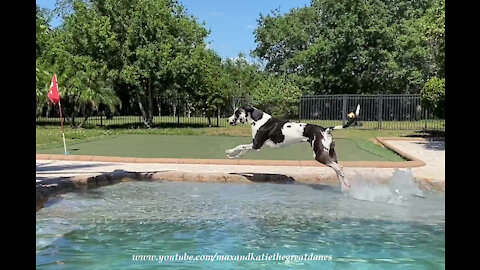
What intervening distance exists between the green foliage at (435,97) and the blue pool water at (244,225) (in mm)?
11194

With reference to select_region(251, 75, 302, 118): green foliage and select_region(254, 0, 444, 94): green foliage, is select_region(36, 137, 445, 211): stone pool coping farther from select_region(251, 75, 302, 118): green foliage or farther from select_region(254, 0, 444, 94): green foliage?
select_region(254, 0, 444, 94): green foliage

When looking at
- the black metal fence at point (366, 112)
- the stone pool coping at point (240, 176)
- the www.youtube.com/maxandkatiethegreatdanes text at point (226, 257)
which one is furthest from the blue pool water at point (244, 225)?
the black metal fence at point (366, 112)

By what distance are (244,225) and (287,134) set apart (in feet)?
7.02

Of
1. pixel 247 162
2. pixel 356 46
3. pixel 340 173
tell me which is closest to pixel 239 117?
pixel 340 173

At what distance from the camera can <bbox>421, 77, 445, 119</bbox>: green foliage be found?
17.8 meters

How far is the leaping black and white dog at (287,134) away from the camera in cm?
716

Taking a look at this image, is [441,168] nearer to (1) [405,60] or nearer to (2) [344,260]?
(2) [344,260]

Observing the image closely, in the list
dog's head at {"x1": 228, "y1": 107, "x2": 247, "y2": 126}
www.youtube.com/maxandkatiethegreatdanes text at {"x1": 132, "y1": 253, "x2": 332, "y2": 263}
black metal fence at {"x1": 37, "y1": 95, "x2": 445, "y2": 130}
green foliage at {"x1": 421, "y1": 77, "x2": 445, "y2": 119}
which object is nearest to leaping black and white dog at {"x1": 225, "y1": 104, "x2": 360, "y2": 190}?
dog's head at {"x1": 228, "y1": 107, "x2": 247, "y2": 126}

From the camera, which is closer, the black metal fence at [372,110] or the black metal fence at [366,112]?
the black metal fence at [366,112]

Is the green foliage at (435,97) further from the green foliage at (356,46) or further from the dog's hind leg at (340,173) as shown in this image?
the green foliage at (356,46)

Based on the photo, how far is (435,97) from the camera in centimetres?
1791

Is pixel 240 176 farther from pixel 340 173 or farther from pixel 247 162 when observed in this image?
pixel 247 162

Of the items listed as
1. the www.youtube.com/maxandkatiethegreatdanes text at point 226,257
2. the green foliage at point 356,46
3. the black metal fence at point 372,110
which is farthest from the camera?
the green foliage at point 356,46
